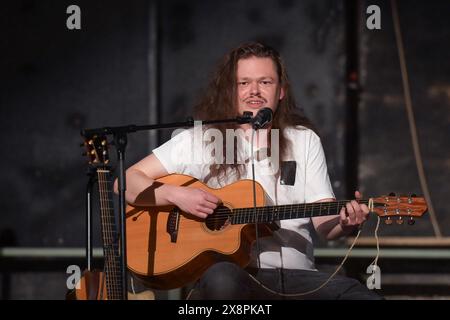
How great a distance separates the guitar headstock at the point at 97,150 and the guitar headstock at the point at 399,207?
125cm

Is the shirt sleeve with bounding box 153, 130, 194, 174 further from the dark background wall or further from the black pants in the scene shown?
the dark background wall

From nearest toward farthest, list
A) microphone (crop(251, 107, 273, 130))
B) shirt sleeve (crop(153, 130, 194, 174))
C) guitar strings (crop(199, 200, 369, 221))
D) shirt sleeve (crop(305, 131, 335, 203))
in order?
microphone (crop(251, 107, 273, 130)) < guitar strings (crop(199, 200, 369, 221)) < shirt sleeve (crop(305, 131, 335, 203)) < shirt sleeve (crop(153, 130, 194, 174))

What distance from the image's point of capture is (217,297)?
4.08 metres

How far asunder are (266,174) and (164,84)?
1.42 meters

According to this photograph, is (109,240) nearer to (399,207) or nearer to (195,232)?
(195,232)

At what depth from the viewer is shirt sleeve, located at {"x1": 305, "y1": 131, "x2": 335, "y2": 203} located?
4.52 metres

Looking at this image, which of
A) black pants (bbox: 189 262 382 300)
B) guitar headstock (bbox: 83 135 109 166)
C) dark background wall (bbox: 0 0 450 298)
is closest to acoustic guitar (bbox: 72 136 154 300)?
guitar headstock (bbox: 83 135 109 166)

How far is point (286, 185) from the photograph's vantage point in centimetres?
460

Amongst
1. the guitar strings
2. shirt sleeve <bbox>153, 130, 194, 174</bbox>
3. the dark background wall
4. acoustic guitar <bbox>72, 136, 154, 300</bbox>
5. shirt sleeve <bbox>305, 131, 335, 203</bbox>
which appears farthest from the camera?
the dark background wall

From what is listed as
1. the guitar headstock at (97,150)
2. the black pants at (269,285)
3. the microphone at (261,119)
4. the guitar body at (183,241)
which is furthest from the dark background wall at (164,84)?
the guitar headstock at (97,150)

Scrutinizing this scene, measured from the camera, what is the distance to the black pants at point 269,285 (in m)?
4.08

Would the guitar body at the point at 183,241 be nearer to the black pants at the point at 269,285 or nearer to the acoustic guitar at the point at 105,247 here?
the black pants at the point at 269,285

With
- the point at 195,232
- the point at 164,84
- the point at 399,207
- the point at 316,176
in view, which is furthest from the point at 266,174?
the point at 164,84
